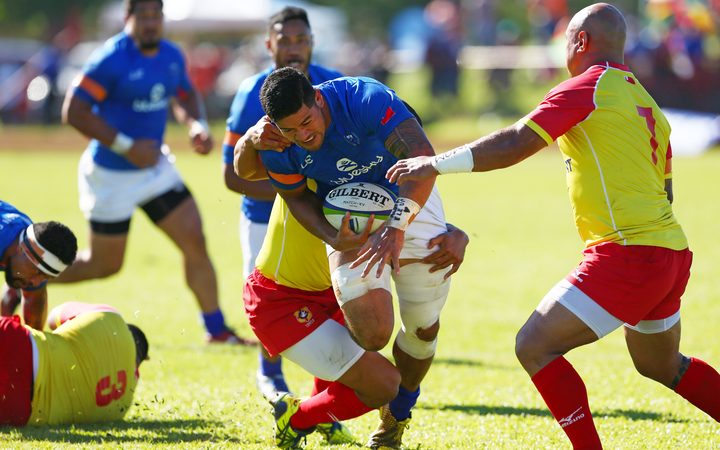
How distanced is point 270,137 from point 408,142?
2.28ft

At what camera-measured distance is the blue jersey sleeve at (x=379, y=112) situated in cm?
515

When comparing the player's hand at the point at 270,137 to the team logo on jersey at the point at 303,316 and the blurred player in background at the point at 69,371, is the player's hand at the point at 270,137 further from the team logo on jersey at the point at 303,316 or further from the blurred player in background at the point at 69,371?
the blurred player in background at the point at 69,371

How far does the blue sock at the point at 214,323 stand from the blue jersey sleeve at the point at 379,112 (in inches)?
170

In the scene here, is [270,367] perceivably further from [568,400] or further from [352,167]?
[568,400]

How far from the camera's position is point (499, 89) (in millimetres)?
31578

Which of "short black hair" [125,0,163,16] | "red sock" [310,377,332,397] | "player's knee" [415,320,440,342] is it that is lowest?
"red sock" [310,377,332,397]

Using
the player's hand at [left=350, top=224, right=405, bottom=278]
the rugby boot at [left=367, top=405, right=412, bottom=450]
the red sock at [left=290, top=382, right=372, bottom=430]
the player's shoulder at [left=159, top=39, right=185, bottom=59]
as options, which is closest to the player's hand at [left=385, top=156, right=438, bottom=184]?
the player's hand at [left=350, top=224, right=405, bottom=278]

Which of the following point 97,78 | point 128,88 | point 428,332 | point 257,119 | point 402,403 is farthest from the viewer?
point 128,88

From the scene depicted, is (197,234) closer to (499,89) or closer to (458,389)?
(458,389)

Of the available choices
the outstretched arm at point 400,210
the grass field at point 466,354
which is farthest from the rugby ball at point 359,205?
the grass field at point 466,354

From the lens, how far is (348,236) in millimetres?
5176

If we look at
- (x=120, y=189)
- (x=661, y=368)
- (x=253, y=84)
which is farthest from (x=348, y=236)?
(x=120, y=189)

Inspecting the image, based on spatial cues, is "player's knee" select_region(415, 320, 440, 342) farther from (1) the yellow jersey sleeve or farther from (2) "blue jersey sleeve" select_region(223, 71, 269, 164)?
(2) "blue jersey sleeve" select_region(223, 71, 269, 164)

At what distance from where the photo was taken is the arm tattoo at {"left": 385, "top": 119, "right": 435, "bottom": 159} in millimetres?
5070
